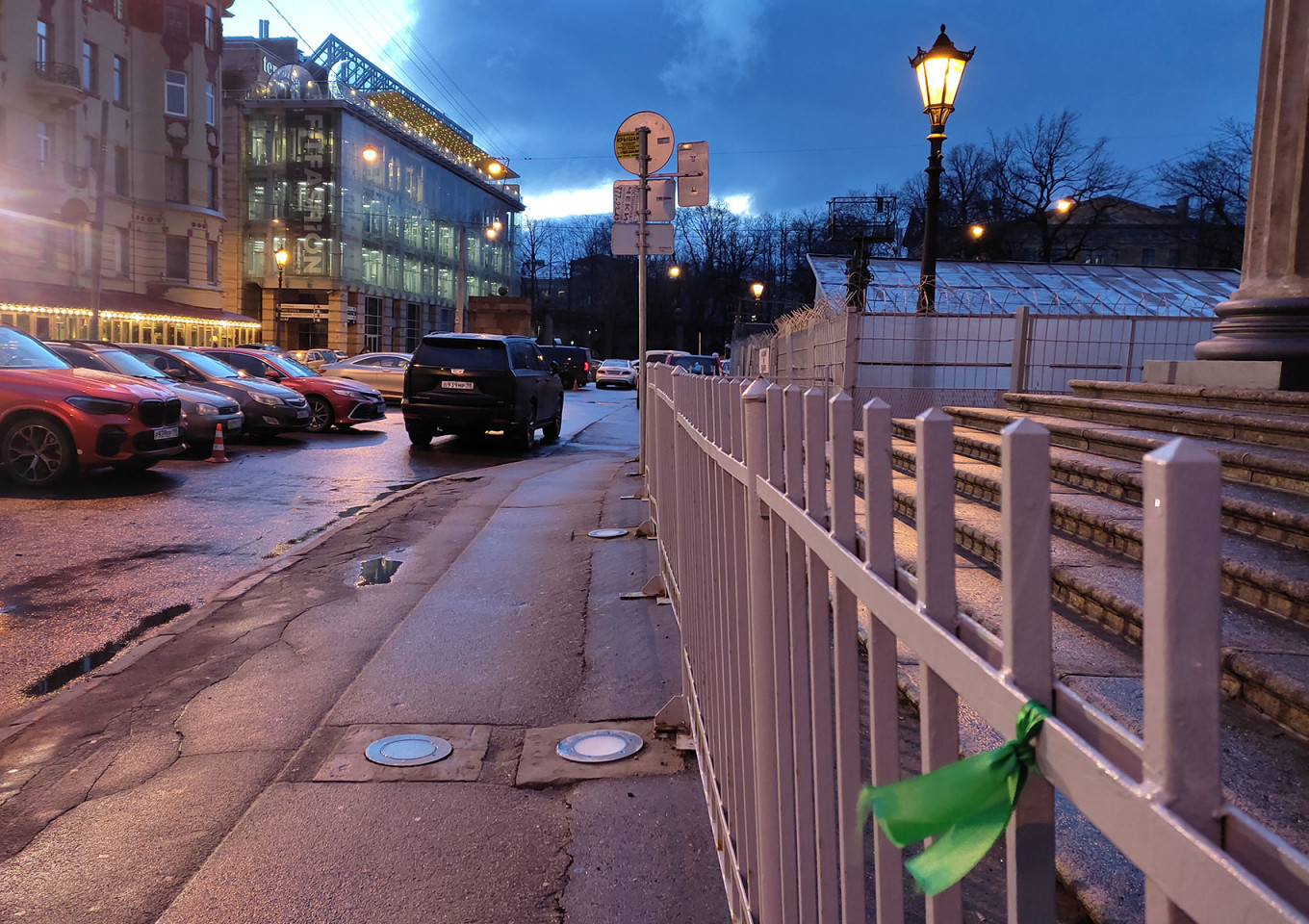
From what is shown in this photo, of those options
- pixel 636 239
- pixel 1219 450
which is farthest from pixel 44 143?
pixel 1219 450

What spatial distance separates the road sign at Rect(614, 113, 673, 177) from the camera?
33.5 ft

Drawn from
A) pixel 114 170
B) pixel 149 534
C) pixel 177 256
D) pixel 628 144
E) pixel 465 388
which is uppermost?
pixel 114 170

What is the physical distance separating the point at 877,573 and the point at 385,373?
80.1 feet

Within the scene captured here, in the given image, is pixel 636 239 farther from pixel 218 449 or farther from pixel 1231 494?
pixel 1231 494

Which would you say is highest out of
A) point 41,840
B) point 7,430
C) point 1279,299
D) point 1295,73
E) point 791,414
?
point 1295,73

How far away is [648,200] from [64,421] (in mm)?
6570

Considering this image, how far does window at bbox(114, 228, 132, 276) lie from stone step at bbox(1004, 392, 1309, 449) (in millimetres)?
39738

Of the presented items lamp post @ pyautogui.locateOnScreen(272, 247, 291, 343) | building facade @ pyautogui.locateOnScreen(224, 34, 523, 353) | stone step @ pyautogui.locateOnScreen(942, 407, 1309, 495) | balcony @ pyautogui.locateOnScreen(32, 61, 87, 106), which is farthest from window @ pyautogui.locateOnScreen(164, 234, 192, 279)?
stone step @ pyautogui.locateOnScreen(942, 407, 1309, 495)

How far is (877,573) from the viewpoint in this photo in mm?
1279

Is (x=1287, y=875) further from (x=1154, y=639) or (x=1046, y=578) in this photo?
(x=1046, y=578)

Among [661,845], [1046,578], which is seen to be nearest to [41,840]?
[661,845]

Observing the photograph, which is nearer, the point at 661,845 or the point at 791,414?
the point at 791,414

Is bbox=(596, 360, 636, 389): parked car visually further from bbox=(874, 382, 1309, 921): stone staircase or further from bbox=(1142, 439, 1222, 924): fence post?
bbox=(1142, 439, 1222, 924): fence post

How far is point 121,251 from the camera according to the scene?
39.3 metres
